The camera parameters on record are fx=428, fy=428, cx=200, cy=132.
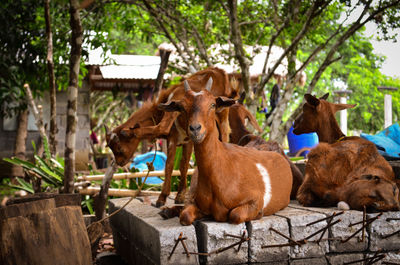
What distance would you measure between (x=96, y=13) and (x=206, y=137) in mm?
5952

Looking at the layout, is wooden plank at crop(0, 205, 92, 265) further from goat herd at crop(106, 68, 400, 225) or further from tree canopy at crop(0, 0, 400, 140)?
tree canopy at crop(0, 0, 400, 140)

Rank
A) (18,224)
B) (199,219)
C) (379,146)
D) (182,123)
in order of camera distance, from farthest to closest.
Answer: (379,146) < (182,123) < (199,219) < (18,224)

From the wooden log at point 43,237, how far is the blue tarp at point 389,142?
12.3 feet

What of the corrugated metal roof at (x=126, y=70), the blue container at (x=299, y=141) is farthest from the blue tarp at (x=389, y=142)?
the corrugated metal roof at (x=126, y=70)

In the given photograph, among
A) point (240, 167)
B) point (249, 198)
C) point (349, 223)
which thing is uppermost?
point (240, 167)

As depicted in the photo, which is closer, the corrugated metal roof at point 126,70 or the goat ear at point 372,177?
the goat ear at point 372,177

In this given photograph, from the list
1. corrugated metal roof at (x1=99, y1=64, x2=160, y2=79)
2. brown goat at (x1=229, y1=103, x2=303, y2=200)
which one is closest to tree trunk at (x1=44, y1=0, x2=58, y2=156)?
brown goat at (x1=229, y1=103, x2=303, y2=200)

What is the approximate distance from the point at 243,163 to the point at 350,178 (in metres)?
1.16

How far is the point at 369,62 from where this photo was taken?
21547mm

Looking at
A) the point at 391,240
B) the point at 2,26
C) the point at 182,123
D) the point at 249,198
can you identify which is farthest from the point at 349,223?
the point at 2,26

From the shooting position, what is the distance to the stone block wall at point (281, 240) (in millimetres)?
3371

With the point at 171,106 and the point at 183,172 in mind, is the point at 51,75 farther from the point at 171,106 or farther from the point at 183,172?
the point at 171,106

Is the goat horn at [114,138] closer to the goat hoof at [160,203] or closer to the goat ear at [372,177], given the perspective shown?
the goat hoof at [160,203]

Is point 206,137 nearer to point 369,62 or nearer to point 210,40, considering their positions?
point 210,40
